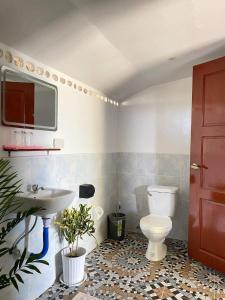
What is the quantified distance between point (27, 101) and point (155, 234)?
1768 mm

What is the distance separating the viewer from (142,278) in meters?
2.12

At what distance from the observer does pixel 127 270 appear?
225cm

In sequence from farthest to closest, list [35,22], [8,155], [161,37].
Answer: [161,37]
[8,155]
[35,22]

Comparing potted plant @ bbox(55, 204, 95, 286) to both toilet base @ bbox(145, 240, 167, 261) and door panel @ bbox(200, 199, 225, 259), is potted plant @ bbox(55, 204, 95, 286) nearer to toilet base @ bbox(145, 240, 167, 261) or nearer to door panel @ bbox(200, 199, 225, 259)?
toilet base @ bbox(145, 240, 167, 261)

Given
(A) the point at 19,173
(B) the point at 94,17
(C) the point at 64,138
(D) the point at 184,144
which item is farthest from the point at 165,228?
(B) the point at 94,17

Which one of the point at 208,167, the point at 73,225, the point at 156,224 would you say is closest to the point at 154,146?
the point at 208,167

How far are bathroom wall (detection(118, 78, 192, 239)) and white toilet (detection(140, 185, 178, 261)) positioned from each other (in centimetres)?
25

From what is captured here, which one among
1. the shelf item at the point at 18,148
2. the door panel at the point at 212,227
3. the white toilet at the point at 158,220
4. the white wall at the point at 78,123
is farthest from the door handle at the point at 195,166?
the shelf item at the point at 18,148

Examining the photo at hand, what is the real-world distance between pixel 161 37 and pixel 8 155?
1.49m

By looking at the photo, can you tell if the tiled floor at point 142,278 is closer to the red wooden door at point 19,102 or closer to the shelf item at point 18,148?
the shelf item at point 18,148

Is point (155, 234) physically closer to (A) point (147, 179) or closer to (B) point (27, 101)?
(A) point (147, 179)

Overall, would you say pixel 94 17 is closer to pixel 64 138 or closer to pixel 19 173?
pixel 64 138

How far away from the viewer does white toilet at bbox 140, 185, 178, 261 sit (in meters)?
2.40

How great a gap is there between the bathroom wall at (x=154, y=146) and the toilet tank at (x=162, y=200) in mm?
221
